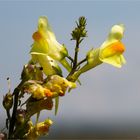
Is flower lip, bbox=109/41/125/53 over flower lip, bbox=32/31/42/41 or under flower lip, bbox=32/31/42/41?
under

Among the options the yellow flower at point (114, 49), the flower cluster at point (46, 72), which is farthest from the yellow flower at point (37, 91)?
the yellow flower at point (114, 49)

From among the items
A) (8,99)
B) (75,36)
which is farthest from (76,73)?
(8,99)

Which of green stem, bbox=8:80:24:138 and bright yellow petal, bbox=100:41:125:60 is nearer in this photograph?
green stem, bbox=8:80:24:138

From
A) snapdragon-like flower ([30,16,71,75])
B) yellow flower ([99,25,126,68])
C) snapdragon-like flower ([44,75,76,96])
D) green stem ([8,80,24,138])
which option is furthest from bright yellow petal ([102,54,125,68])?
green stem ([8,80,24,138])

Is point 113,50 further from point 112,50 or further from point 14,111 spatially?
point 14,111

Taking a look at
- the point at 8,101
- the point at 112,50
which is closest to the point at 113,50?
the point at 112,50

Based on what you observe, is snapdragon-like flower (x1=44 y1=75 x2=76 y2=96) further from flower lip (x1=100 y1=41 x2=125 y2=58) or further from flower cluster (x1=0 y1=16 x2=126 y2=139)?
flower lip (x1=100 y1=41 x2=125 y2=58)

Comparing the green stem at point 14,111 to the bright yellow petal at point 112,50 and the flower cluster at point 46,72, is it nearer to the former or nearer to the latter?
the flower cluster at point 46,72
